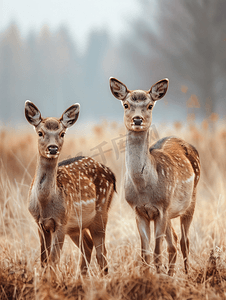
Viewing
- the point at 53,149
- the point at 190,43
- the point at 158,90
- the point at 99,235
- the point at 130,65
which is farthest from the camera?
the point at 130,65

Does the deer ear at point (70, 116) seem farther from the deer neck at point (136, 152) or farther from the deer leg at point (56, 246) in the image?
the deer leg at point (56, 246)

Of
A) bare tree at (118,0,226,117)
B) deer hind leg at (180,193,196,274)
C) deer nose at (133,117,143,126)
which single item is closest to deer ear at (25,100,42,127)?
deer nose at (133,117,143,126)

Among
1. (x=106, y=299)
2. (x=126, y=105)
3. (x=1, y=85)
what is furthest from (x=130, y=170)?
(x=1, y=85)

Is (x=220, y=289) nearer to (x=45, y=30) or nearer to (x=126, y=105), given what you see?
(x=126, y=105)

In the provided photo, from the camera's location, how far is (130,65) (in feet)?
90.1

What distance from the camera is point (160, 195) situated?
11.3 feet

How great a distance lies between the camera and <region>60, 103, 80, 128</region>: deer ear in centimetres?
356

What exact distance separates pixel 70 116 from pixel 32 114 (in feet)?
1.12

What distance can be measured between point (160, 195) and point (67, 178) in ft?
3.04

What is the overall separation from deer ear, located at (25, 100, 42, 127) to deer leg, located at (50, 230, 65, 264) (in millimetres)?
977

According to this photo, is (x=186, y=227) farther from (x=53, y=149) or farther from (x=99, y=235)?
(x=53, y=149)

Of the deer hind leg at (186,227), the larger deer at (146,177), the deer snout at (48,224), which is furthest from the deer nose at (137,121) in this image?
the deer hind leg at (186,227)

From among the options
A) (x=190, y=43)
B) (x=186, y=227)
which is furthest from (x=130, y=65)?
(x=186, y=227)

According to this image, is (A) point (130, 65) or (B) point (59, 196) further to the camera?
(A) point (130, 65)
